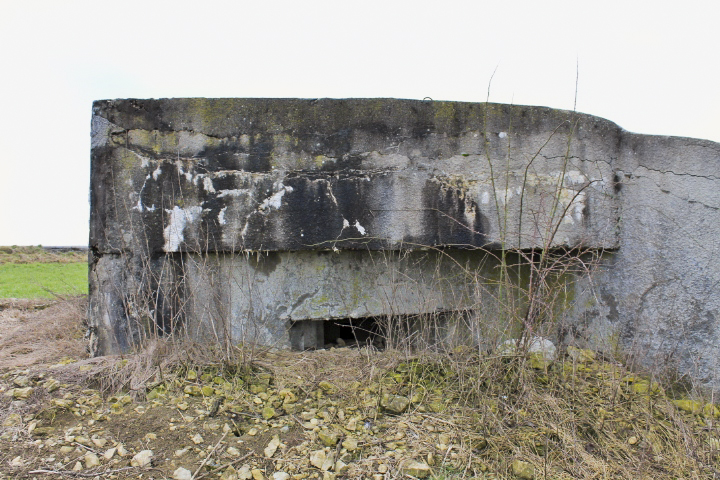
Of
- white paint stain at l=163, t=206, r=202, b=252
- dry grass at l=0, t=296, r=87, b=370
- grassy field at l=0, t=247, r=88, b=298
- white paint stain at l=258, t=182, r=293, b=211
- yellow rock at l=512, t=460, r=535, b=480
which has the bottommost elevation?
grassy field at l=0, t=247, r=88, b=298

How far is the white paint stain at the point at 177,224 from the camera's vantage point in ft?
10.0

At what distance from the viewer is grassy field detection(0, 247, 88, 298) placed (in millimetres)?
8305

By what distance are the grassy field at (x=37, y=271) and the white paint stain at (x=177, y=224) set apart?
5463mm

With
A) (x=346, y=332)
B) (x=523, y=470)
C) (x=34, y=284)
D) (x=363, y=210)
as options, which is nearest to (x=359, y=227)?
(x=363, y=210)

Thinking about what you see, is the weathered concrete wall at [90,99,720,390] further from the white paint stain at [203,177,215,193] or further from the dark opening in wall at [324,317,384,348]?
the dark opening in wall at [324,317,384,348]

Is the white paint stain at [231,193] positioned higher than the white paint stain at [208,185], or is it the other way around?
the white paint stain at [208,185]

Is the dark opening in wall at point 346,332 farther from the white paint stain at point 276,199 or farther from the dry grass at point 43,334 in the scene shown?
the dry grass at point 43,334

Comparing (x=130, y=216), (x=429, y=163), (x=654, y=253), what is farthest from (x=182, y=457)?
(x=654, y=253)

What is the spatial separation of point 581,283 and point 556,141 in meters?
0.98

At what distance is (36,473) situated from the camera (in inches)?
74.7

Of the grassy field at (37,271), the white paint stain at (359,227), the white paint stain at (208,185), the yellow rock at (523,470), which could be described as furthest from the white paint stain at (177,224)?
the grassy field at (37,271)

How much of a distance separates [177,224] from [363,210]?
3.65 feet

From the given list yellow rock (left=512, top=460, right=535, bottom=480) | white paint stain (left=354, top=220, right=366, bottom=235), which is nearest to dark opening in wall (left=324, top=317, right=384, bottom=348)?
white paint stain (left=354, top=220, right=366, bottom=235)

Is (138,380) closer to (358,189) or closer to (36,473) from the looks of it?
(36,473)
